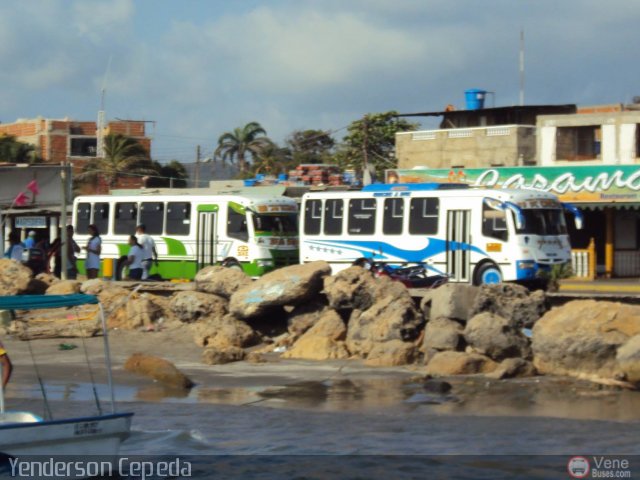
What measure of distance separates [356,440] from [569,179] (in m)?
23.5

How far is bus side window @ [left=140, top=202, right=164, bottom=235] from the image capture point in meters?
31.4

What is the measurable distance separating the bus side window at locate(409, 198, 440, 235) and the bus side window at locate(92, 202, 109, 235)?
10.0 meters

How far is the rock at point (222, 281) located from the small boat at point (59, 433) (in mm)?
11411

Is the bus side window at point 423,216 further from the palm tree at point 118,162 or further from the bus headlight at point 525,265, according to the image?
the palm tree at point 118,162

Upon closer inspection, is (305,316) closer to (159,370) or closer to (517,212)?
(159,370)

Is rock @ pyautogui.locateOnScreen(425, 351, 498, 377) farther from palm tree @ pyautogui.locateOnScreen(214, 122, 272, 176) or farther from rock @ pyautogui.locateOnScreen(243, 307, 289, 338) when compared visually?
palm tree @ pyautogui.locateOnScreen(214, 122, 272, 176)

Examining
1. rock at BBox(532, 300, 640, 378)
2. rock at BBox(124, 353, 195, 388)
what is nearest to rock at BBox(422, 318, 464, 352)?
rock at BBox(532, 300, 640, 378)

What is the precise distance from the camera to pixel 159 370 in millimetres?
18625

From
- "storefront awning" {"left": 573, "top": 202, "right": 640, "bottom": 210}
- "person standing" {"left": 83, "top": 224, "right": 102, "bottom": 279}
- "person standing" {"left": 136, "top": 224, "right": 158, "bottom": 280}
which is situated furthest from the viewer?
"storefront awning" {"left": 573, "top": 202, "right": 640, "bottom": 210}

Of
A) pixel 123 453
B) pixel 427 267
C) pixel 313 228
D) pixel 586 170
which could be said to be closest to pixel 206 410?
pixel 123 453

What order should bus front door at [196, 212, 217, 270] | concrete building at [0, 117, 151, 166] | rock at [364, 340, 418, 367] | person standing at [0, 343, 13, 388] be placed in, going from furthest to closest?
1. concrete building at [0, 117, 151, 166]
2. bus front door at [196, 212, 217, 270]
3. rock at [364, 340, 418, 367]
4. person standing at [0, 343, 13, 388]

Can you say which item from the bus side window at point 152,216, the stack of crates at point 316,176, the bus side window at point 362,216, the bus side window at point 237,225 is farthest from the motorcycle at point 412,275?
the stack of crates at point 316,176

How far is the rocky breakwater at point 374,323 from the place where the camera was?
58.0 ft

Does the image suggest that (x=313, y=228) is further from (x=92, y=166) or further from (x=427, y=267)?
(x=92, y=166)
